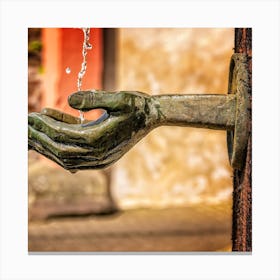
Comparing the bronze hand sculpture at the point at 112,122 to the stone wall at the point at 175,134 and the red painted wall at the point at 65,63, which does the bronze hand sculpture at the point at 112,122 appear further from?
the stone wall at the point at 175,134

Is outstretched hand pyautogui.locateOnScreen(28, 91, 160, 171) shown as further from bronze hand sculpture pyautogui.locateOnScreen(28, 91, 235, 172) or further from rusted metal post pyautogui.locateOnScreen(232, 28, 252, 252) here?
rusted metal post pyautogui.locateOnScreen(232, 28, 252, 252)

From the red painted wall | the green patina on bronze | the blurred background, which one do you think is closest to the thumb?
the green patina on bronze

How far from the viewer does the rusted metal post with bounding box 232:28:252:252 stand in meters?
0.98


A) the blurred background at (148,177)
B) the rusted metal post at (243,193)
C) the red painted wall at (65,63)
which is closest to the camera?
the rusted metal post at (243,193)

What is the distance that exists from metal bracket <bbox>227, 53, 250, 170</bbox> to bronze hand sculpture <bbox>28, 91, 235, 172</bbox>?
0.04 feet

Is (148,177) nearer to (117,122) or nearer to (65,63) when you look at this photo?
(65,63)

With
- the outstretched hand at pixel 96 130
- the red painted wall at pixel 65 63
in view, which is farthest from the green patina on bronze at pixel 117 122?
the red painted wall at pixel 65 63

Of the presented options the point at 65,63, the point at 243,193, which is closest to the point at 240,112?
the point at 243,193

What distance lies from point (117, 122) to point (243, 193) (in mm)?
249

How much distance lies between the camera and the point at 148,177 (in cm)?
234

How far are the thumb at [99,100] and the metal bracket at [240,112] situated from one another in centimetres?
15

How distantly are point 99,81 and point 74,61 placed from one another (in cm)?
11

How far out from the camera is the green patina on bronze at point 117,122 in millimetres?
893
